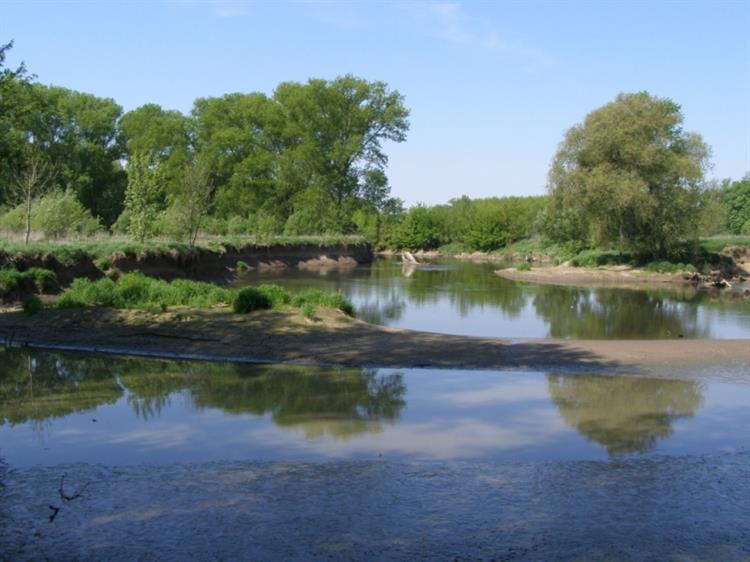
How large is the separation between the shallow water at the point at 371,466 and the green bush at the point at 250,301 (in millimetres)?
5073

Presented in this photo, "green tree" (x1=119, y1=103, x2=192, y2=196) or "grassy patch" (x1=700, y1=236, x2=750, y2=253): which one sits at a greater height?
"green tree" (x1=119, y1=103, x2=192, y2=196)

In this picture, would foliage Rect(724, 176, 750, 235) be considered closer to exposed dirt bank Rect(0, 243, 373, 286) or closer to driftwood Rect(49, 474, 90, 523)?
exposed dirt bank Rect(0, 243, 373, 286)

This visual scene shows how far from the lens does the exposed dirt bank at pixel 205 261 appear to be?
92.0 ft

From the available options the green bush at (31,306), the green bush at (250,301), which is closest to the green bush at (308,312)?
the green bush at (250,301)

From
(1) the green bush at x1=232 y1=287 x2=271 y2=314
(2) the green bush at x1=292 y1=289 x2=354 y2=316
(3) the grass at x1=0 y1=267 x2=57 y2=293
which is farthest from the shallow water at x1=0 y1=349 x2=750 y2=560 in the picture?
(3) the grass at x1=0 y1=267 x2=57 y2=293

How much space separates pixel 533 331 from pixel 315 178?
55.0m

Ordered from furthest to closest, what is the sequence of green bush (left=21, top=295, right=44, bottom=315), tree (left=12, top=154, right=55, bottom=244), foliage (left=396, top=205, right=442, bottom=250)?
foliage (left=396, top=205, right=442, bottom=250), tree (left=12, top=154, right=55, bottom=244), green bush (left=21, top=295, right=44, bottom=315)

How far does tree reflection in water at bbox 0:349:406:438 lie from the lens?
1179cm

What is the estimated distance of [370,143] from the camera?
255 ft

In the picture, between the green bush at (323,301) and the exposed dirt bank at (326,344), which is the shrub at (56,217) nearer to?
the exposed dirt bank at (326,344)

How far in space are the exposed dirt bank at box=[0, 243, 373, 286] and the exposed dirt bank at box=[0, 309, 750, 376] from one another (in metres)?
7.83

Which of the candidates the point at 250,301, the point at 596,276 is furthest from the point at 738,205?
the point at 250,301

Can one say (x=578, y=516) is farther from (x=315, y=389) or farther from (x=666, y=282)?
(x=666, y=282)

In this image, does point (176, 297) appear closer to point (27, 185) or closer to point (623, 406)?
point (623, 406)
